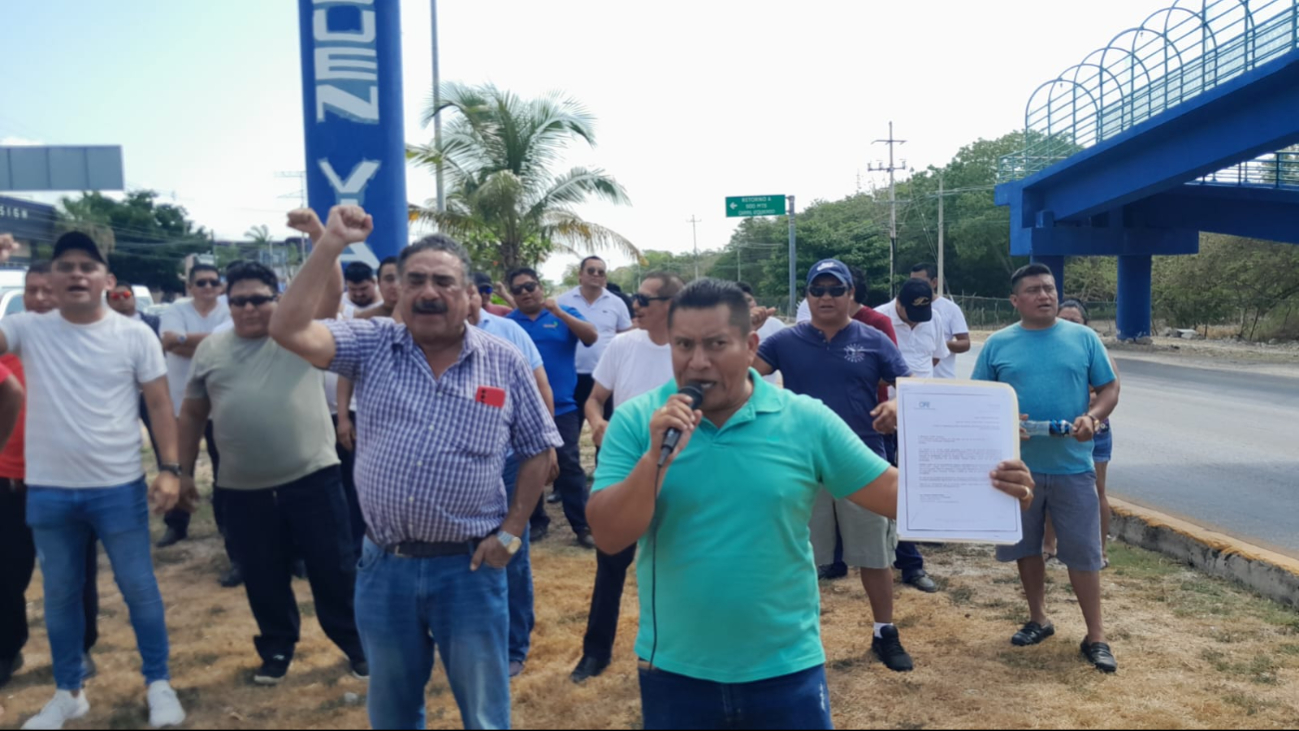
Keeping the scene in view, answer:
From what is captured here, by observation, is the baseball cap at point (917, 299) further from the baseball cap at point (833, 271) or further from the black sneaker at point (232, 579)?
the black sneaker at point (232, 579)

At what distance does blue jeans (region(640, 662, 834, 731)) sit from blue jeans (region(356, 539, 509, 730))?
76 centimetres

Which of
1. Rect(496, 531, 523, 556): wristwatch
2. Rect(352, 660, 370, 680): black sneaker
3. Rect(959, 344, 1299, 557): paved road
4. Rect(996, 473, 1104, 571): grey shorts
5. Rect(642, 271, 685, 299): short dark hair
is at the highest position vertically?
Rect(642, 271, 685, 299): short dark hair

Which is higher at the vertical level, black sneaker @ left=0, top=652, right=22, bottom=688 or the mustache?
the mustache

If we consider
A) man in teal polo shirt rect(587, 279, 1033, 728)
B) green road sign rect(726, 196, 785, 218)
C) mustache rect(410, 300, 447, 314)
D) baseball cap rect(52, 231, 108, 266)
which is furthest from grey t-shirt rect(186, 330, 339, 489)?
green road sign rect(726, 196, 785, 218)

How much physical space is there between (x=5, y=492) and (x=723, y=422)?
3.77 metres

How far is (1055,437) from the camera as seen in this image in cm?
479

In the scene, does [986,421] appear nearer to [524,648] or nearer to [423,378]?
[423,378]

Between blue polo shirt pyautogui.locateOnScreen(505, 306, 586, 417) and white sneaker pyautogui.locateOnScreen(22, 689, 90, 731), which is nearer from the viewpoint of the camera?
white sneaker pyautogui.locateOnScreen(22, 689, 90, 731)

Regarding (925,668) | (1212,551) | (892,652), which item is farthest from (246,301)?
(1212,551)

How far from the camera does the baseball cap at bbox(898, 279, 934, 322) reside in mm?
6699

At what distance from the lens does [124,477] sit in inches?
157

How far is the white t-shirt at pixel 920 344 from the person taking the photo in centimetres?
696

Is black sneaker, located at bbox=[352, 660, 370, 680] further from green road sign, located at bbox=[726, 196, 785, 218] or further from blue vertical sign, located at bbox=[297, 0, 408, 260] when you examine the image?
green road sign, located at bbox=[726, 196, 785, 218]

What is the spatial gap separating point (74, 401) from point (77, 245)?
0.64 meters
